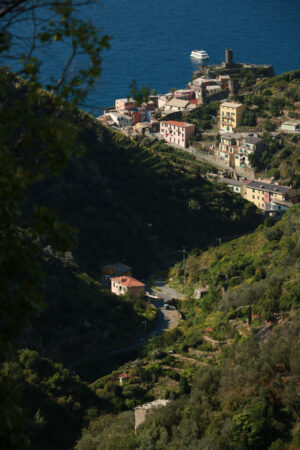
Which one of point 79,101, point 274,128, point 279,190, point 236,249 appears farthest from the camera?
point 274,128

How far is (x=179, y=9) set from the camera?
128875 millimetres

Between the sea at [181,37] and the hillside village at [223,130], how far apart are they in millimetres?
8593

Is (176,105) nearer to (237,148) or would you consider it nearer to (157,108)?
(157,108)

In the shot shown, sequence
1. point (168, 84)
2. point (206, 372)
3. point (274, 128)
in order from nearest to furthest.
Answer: point (206, 372), point (274, 128), point (168, 84)

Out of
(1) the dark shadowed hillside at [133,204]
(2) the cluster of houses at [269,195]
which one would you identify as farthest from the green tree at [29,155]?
(2) the cluster of houses at [269,195]

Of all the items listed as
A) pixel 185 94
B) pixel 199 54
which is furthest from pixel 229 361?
pixel 199 54

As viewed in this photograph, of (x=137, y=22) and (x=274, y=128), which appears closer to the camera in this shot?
(x=274, y=128)

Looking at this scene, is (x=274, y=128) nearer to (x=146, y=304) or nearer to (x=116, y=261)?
(x=116, y=261)

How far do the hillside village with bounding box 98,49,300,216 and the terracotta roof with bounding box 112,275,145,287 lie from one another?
11958 millimetres

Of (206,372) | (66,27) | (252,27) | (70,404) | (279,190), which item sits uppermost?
(252,27)

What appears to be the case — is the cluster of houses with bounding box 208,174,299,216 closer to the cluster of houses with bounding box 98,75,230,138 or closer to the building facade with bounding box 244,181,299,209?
the building facade with bounding box 244,181,299,209

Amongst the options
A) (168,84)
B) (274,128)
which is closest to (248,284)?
(274,128)

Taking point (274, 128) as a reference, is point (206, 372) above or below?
below

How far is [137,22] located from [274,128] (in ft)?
241
